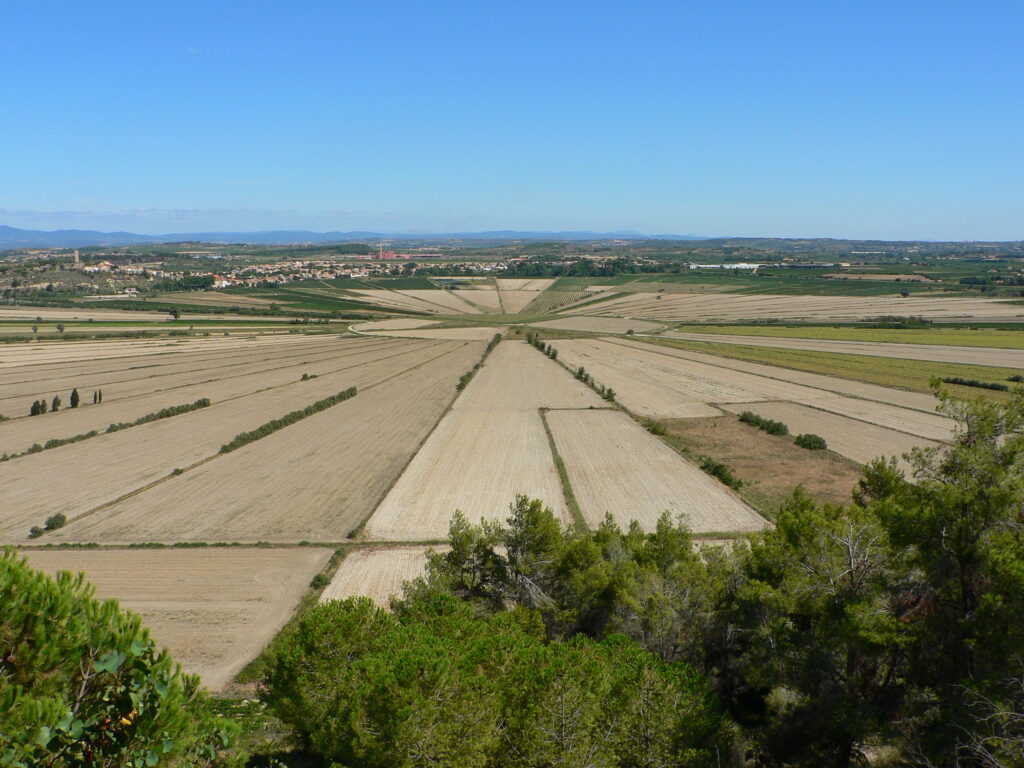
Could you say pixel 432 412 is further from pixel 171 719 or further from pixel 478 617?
A: pixel 171 719

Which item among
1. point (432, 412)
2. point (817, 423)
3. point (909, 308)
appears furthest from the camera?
point (909, 308)

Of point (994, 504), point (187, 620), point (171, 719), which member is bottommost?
point (187, 620)

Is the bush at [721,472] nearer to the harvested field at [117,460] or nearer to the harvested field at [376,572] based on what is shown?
the harvested field at [376,572]

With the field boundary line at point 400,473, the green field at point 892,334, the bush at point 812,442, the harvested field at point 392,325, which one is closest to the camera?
the field boundary line at point 400,473

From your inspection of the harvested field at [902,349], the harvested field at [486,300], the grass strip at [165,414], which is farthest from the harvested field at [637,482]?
the harvested field at [486,300]

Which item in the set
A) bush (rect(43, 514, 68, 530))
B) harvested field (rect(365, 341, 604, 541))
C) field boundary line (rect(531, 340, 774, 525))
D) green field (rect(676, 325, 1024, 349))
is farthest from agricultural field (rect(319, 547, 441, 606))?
green field (rect(676, 325, 1024, 349))

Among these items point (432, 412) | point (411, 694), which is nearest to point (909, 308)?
point (432, 412)

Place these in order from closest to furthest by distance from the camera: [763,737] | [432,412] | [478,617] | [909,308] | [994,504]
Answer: [994,504]
[763,737]
[478,617]
[432,412]
[909,308]

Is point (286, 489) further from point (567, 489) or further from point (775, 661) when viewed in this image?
point (775, 661)
